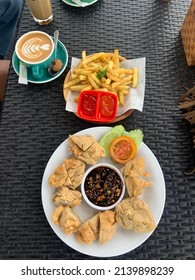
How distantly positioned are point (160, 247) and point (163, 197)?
150 mm

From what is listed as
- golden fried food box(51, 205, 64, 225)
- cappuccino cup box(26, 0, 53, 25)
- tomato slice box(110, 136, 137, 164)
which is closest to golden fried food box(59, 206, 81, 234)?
golden fried food box(51, 205, 64, 225)

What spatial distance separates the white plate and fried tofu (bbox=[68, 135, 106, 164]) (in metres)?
0.05

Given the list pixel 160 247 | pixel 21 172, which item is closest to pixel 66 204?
pixel 21 172

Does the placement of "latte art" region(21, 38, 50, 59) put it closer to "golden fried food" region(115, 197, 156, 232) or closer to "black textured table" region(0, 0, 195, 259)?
"black textured table" region(0, 0, 195, 259)

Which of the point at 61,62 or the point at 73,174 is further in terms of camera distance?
the point at 61,62

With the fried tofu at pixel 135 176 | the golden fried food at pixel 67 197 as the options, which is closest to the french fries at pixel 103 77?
the fried tofu at pixel 135 176

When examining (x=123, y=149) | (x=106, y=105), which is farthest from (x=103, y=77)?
(x=123, y=149)

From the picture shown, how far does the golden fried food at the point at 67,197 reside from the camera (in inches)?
35.8

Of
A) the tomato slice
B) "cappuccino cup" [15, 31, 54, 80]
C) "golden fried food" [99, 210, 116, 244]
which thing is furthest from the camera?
"cappuccino cup" [15, 31, 54, 80]

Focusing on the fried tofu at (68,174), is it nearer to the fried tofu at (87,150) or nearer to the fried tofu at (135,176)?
the fried tofu at (87,150)

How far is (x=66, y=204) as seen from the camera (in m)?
0.93

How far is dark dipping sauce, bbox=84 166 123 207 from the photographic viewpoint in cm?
92
